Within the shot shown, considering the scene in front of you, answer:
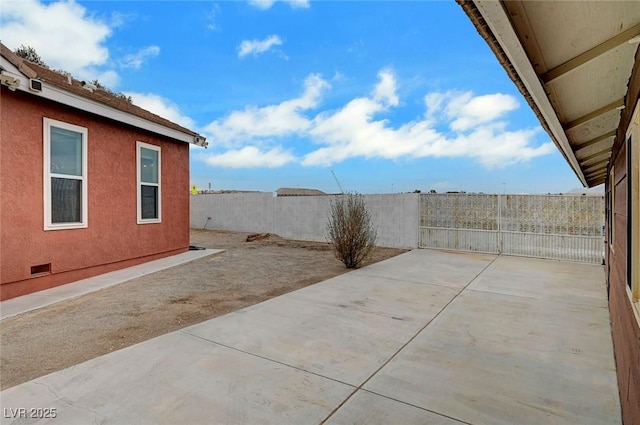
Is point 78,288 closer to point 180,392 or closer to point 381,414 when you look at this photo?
point 180,392

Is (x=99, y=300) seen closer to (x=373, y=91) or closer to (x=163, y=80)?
(x=163, y=80)

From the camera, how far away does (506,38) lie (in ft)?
4.60

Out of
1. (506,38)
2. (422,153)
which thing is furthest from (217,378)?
(422,153)

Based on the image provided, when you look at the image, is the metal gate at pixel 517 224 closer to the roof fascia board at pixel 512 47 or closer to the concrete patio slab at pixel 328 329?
the concrete patio slab at pixel 328 329

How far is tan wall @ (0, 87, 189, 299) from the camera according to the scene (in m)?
5.15

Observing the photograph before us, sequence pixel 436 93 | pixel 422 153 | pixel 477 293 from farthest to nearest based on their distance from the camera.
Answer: pixel 422 153 → pixel 436 93 → pixel 477 293

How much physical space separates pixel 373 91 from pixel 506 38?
1437cm

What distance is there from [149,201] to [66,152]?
2.25 meters

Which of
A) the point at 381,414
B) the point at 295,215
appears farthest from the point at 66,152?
the point at 295,215

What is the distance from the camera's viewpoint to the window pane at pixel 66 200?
5.83 m

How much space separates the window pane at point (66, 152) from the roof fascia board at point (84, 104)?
0.52m

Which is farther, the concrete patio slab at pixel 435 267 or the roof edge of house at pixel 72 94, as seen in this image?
the concrete patio slab at pixel 435 267

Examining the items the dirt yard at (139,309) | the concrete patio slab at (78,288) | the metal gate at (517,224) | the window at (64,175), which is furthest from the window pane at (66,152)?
the metal gate at (517,224)

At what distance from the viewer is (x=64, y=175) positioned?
5969mm
